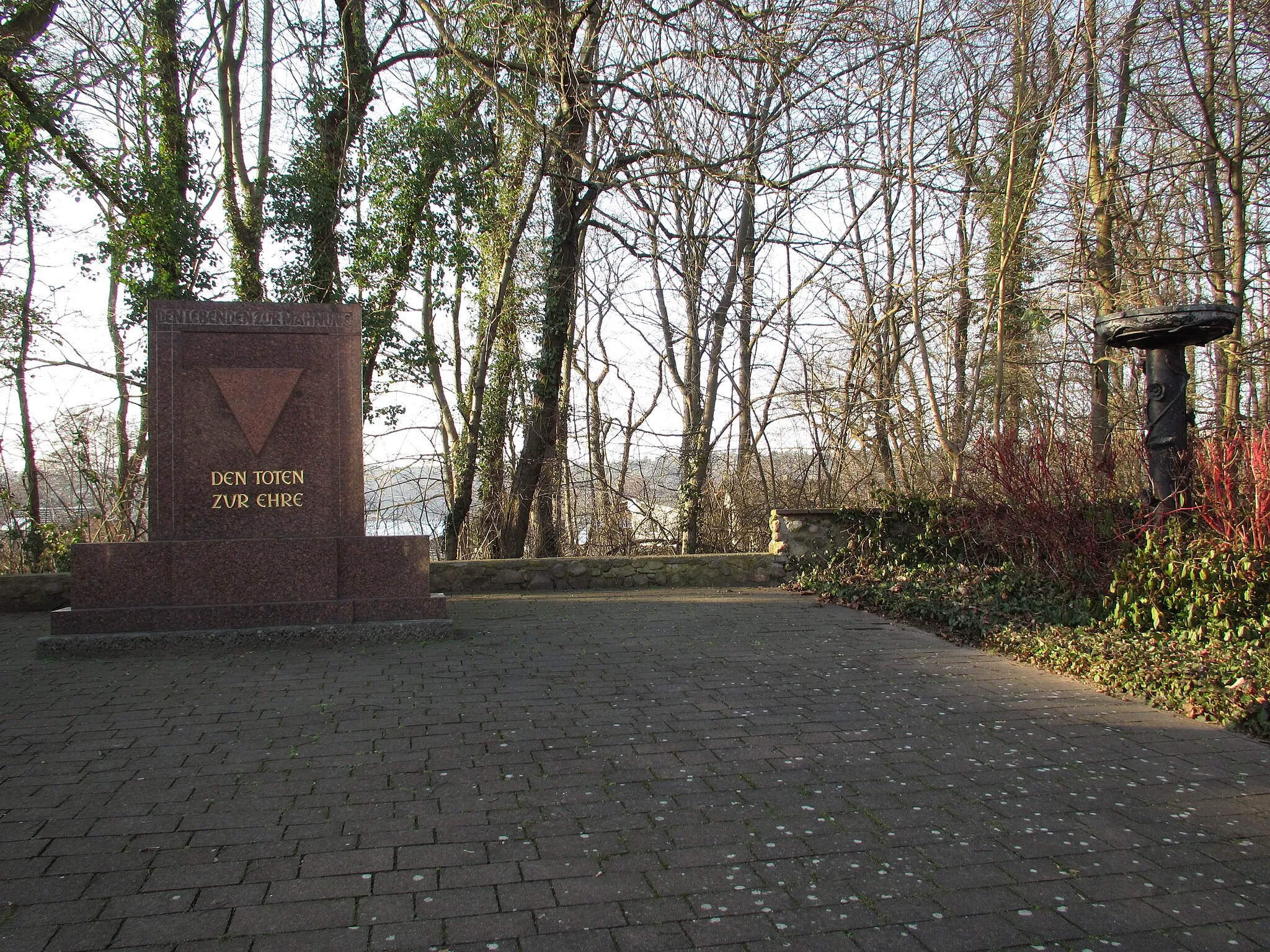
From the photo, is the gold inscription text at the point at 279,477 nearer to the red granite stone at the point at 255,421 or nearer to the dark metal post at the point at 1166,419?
the red granite stone at the point at 255,421

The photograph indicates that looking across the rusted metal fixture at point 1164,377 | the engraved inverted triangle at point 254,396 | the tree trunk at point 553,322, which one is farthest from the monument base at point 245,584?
the rusted metal fixture at point 1164,377

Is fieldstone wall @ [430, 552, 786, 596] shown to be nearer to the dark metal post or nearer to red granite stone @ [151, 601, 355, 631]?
red granite stone @ [151, 601, 355, 631]

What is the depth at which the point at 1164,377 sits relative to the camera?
718 centimetres

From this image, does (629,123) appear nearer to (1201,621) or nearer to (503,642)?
(503,642)

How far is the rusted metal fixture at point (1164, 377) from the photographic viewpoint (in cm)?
693

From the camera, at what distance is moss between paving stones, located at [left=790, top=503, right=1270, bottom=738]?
17.0 feet

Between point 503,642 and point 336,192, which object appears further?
point 336,192

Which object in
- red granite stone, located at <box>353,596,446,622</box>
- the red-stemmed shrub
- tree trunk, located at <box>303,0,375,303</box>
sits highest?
tree trunk, located at <box>303,0,375,303</box>

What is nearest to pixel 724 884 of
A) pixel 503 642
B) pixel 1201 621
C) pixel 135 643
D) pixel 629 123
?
pixel 503 642

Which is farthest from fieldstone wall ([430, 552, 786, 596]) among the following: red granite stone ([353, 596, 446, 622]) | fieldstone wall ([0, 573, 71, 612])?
fieldstone wall ([0, 573, 71, 612])

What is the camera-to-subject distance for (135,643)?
261 inches

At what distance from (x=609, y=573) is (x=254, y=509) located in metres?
4.72

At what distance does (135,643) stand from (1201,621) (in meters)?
7.70

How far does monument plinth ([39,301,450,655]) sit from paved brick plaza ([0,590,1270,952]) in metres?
0.86
